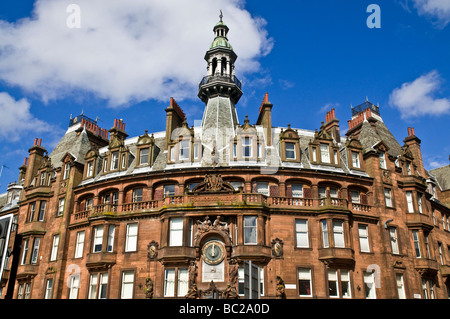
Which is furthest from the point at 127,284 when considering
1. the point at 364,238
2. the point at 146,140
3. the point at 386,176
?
the point at 386,176

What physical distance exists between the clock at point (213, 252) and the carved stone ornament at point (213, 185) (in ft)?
14.0

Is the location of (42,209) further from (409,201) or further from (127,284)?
(409,201)

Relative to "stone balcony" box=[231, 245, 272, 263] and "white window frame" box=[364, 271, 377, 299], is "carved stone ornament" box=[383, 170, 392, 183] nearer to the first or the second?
"white window frame" box=[364, 271, 377, 299]

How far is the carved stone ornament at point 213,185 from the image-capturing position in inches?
1345

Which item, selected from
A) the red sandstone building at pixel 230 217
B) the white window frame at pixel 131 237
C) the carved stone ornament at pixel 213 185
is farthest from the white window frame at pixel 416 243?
the white window frame at pixel 131 237

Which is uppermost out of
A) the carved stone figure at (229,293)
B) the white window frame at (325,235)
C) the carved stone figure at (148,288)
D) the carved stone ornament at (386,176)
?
the carved stone ornament at (386,176)

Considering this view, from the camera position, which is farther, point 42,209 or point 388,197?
point 42,209

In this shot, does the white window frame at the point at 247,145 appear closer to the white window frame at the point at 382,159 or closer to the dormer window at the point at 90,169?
the white window frame at the point at 382,159

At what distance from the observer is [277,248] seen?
3284cm

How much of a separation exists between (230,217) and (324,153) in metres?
11.6

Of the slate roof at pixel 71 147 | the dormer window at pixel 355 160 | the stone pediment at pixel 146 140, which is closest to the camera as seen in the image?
the dormer window at pixel 355 160

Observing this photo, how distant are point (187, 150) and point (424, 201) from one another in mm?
23171

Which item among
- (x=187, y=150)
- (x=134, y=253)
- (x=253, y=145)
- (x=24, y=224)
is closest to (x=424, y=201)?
(x=253, y=145)

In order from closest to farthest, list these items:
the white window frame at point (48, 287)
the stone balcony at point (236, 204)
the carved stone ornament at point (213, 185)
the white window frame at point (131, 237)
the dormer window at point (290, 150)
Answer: the stone balcony at point (236, 204) < the carved stone ornament at point (213, 185) < the white window frame at point (131, 237) < the white window frame at point (48, 287) < the dormer window at point (290, 150)
